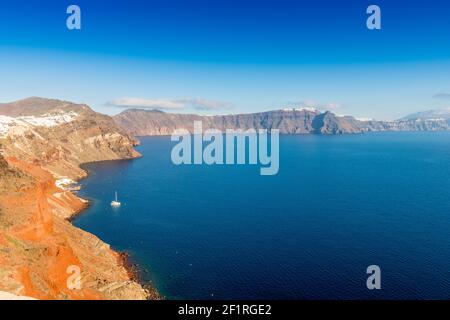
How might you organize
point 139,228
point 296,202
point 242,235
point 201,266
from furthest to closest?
point 296,202 → point 139,228 → point 242,235 → point 201,266

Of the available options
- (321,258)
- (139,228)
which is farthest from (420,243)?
(139,228)

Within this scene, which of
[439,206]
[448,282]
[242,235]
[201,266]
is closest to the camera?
[448,282]

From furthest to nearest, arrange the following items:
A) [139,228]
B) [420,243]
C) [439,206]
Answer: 1. [439,206]
2. [139,228]
3. [420,243]

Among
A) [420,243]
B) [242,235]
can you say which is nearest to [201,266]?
[242,235]

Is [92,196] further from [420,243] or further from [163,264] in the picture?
[420,243]
